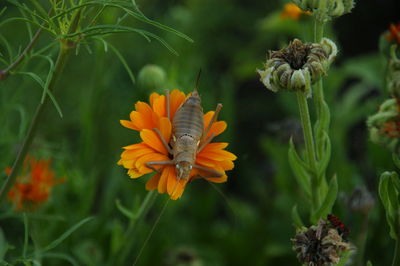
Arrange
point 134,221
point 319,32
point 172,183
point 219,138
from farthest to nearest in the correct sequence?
point 219,138 → point 134,221 → point 319,32 → point 172,183

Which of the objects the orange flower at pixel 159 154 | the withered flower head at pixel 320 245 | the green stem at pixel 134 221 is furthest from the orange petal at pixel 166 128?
the withered flower head at pixel 320 245

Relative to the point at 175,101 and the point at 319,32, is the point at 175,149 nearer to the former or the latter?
the point at 175,101

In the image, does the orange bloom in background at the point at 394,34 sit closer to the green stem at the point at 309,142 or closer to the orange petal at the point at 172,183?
the green stem at the point at 309,142

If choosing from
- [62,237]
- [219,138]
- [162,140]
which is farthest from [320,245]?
[219,138]

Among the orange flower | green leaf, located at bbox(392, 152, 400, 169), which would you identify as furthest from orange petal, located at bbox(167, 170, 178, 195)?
green leaf, located at bbox(392, 152, 400, 169)

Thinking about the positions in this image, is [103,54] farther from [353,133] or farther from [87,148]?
[353,133]

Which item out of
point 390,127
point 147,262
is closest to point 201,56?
point 147,262

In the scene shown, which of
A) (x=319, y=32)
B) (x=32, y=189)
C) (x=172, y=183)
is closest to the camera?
(x=172, y=183)
